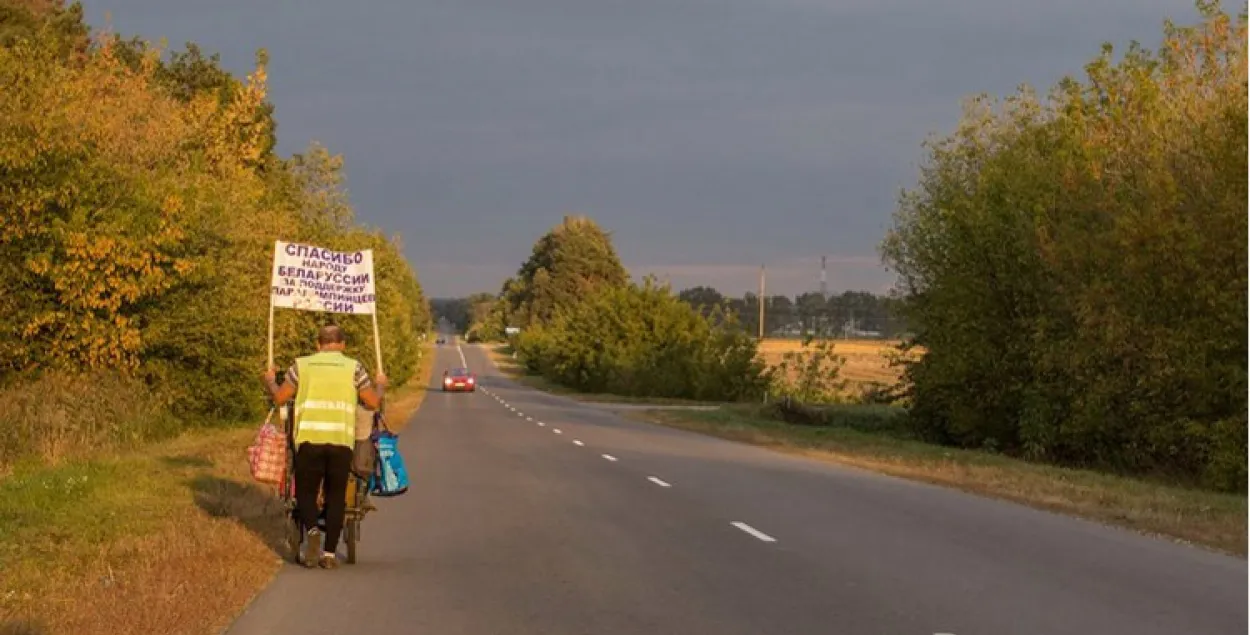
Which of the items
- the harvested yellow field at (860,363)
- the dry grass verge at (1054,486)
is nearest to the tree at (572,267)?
the harvested yellow field at (860,363)

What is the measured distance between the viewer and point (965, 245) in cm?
3722

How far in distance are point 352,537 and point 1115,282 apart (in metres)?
21.0

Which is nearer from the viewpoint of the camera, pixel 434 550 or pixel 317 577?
pixel 317 577

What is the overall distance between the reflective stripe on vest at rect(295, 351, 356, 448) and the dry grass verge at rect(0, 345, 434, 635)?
1.13 meters

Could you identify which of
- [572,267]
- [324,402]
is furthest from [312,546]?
[572,267]

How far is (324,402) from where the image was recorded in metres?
11.0

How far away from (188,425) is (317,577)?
850 inches

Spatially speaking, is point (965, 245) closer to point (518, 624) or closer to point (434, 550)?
point (434, 550)

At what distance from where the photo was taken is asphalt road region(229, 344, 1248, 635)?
9.16 meters

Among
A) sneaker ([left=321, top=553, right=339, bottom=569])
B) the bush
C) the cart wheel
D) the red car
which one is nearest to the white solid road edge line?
the cart wheel

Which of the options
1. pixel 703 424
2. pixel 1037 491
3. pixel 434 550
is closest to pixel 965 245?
pixel 703 424

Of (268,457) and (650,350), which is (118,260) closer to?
(268,457)

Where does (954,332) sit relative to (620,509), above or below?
above

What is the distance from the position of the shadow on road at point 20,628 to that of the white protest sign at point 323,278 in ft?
20.0
